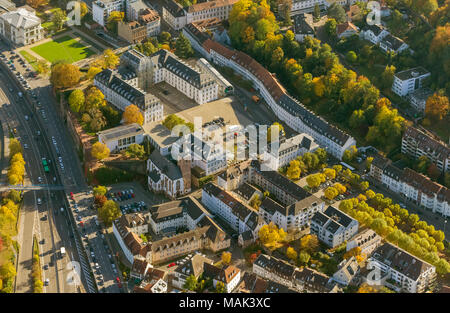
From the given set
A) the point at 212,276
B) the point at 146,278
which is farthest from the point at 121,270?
the point at 212,276

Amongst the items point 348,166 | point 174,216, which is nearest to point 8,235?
point 174,216

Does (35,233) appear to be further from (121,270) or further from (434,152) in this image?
(434,152)

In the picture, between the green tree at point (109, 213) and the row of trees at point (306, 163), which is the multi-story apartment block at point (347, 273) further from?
the green tree at point (109, 213)

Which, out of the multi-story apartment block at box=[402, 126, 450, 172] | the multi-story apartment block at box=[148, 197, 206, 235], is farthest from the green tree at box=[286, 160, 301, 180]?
the multi-story apartment block at box=[402, 126, 450, 172]

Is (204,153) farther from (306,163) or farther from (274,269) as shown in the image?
(274,269)

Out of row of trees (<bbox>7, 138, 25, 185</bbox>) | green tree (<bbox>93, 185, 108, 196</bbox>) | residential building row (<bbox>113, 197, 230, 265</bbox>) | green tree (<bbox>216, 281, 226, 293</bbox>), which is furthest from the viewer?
row of trees (<bbox>7, 138, 25, 185</bbox>)

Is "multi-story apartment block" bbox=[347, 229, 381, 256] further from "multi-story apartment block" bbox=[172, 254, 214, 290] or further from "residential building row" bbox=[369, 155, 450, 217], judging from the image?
"multi-story apartment block" bbox=[172, 254, 214, 290]
